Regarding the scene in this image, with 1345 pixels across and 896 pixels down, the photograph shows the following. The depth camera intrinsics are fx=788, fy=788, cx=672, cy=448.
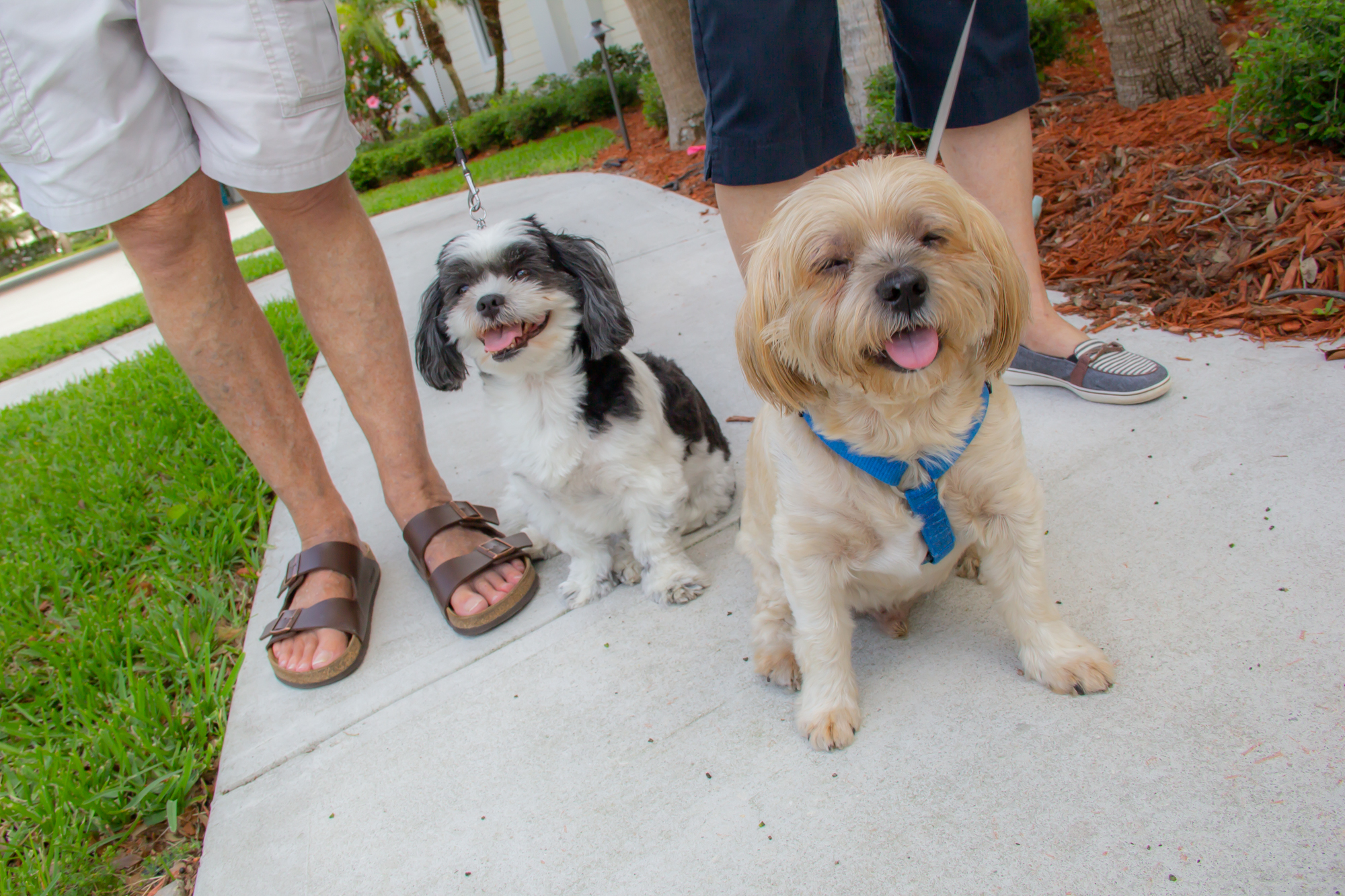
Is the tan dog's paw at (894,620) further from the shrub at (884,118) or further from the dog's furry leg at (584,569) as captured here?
the shrub at (884,118)

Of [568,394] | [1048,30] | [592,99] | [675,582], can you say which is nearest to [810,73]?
[568,394]

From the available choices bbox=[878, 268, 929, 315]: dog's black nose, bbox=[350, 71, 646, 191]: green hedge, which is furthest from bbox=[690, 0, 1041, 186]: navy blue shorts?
bbox=[350, 71, 646, 191]: green hedge

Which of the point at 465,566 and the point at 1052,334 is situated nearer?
the point at 465,566

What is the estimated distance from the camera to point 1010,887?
1.44 m

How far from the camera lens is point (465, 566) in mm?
2648

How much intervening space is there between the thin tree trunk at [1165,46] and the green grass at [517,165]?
20.7ft

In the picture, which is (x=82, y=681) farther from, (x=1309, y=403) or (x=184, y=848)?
(x=1309, y=403)

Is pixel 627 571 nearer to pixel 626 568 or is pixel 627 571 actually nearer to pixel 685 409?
pixel 626 568

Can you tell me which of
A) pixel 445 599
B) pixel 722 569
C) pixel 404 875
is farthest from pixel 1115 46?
pixel 404 875

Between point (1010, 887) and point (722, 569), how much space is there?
1.33m

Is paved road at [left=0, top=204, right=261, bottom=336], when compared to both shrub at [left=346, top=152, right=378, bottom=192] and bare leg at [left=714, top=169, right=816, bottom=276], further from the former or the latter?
bare leg at [left=714, top=169, right=816, bottom=276]

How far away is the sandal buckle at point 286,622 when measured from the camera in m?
2.51

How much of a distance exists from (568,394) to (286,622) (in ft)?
3.83

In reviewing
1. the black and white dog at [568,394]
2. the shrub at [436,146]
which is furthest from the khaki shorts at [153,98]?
the shrub at [436,146]
